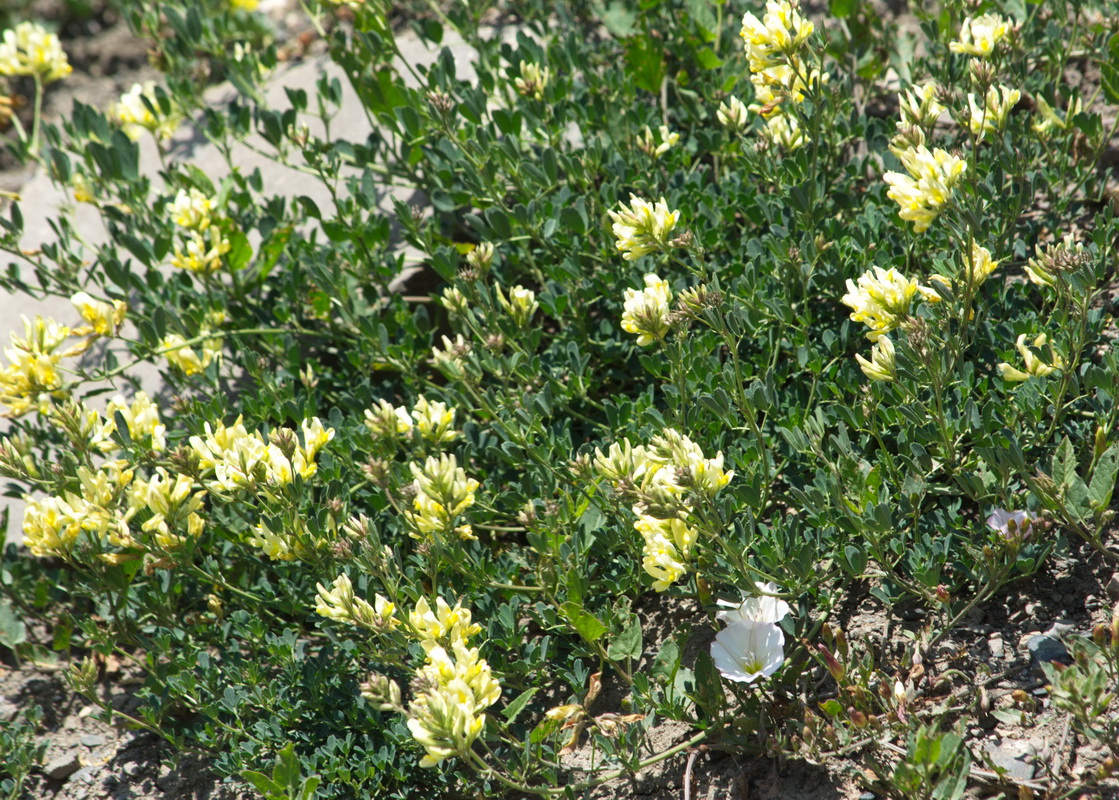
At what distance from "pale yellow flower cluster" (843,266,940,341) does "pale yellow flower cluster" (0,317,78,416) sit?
2531 mm

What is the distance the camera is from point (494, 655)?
109 inches

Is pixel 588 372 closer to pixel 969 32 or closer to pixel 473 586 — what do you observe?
pixel 473 586

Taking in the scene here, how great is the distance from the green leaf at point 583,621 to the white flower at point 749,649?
31 centimetres

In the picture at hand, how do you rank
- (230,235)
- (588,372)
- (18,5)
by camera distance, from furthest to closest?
(18,5)
(230,235)
(588,372)

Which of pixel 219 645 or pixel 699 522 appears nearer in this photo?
pixel 699 522

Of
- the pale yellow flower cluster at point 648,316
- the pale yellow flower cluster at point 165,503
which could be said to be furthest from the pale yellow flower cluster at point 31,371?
the pale yellow flower cluster at point 648,316

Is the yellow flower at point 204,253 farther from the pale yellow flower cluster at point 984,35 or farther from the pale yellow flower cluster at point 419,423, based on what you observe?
the pale yellow flower cluster at point 984,35

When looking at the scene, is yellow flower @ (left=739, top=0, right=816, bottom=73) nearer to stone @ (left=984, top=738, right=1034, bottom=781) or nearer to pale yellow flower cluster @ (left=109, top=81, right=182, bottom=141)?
stone @ (left=984, top=738, right=1034, bottom=781)

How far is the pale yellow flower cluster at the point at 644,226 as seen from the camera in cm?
283

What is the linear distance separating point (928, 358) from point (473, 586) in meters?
1.41

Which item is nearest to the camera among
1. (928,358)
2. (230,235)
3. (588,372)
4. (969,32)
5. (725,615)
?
(928,358)

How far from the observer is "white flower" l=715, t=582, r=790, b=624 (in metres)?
2.56

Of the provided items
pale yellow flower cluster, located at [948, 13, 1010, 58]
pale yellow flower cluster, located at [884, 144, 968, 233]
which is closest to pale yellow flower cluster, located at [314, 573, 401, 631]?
pale yellow flower cluster, located at [884, 144, 968, 233]

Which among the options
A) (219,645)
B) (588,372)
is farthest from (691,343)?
(219,645)
